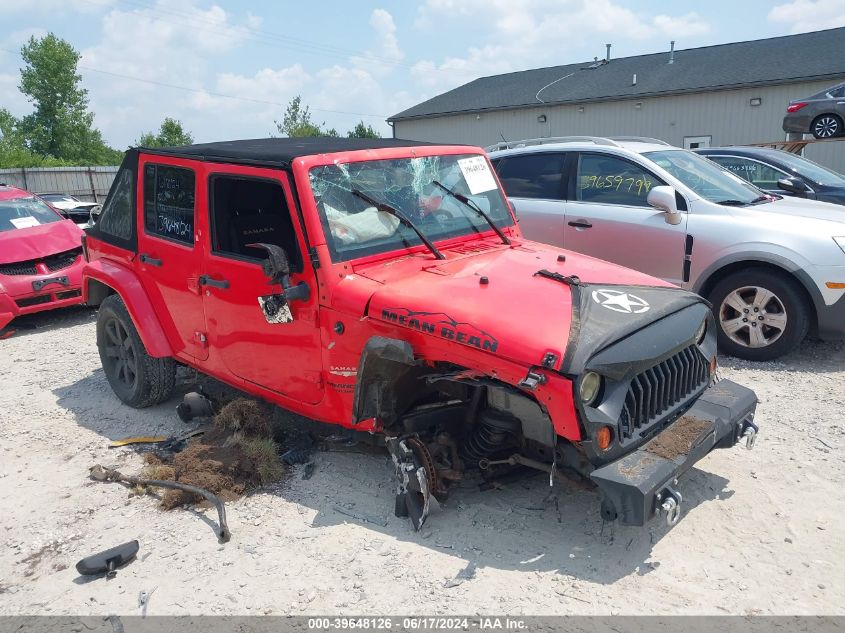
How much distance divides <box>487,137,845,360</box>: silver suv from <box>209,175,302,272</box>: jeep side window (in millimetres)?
3305

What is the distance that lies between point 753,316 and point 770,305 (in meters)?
0.16

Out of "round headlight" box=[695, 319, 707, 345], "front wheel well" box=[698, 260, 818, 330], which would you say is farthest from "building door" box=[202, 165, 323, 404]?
"front wheel well" box=[698, 260, 818, 330]

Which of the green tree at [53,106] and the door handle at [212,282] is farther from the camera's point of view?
the green tree at [53,106]

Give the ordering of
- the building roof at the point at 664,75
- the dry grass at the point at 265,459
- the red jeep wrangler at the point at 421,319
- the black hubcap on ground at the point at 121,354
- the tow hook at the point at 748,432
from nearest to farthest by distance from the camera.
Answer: the red jeep wrangler at the point at 421,319
the tow hook at the point at 748,432
the dry grass at the point at 265,459
the black hubcap on ground at the point at 121,354
the building roof at the point at 664,75

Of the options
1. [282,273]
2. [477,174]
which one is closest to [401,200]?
[477,174]

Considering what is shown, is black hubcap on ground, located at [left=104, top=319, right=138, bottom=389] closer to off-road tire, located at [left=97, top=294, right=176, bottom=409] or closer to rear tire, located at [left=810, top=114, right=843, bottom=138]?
off-road tire, located at [left=97, top=294, right=176, bottom=409]

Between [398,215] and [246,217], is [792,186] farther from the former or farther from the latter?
[246,217]

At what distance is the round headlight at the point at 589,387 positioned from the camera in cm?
293

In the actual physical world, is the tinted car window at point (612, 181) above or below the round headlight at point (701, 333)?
above

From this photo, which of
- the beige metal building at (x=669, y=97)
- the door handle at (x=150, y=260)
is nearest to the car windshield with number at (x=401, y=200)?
the door handle at (x=150, y=260)

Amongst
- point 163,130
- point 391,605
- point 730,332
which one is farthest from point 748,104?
point 163,130

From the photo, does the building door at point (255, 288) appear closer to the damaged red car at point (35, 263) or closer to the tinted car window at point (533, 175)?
the tinted car window at point (533, 175)

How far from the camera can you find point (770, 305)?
19.0 ft

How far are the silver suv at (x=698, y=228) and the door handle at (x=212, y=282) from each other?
145 inches
